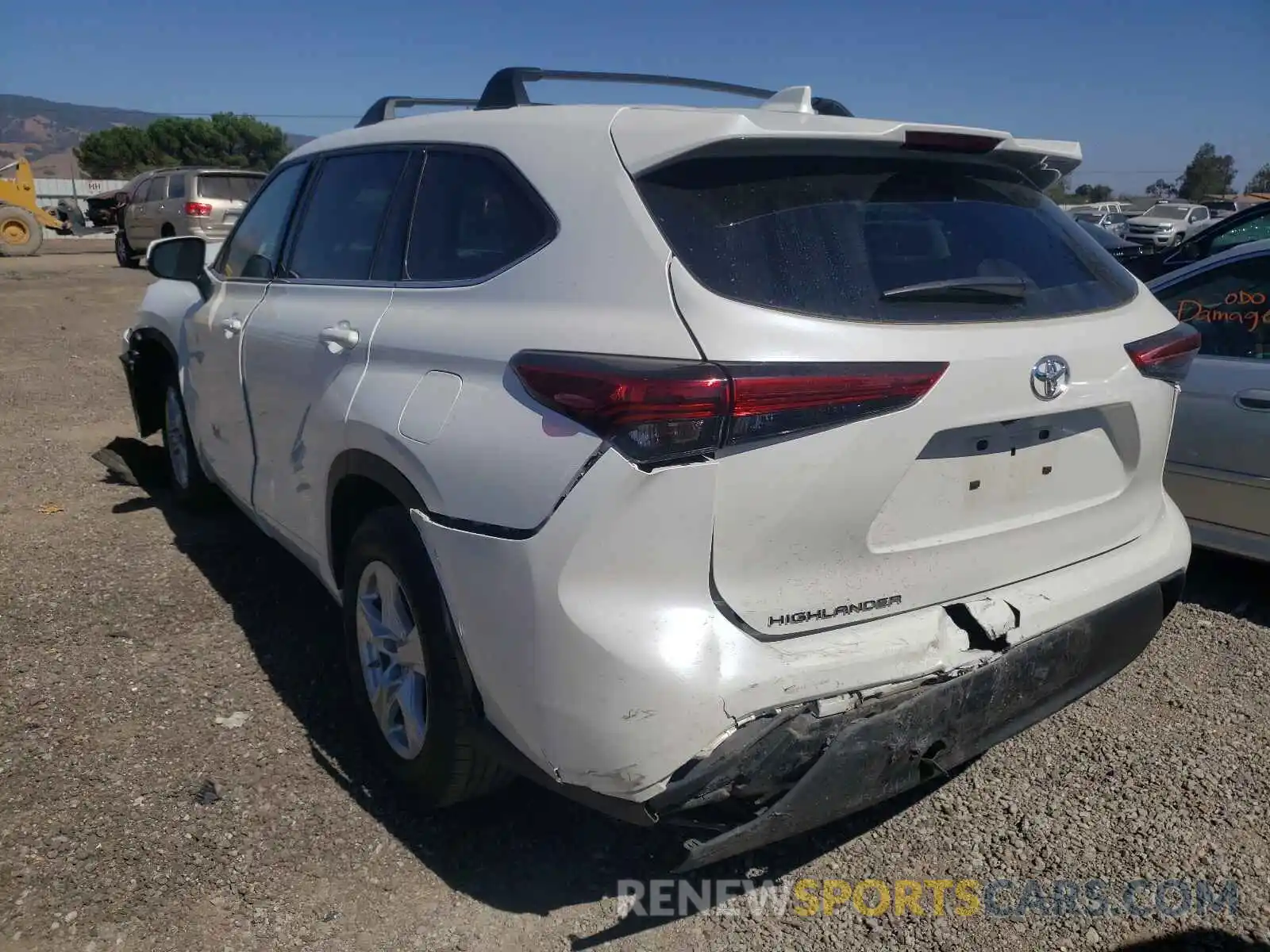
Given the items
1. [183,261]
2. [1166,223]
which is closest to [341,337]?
[183,261]

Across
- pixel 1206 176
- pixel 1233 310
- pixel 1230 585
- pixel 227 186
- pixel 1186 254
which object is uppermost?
pixel 1233 310

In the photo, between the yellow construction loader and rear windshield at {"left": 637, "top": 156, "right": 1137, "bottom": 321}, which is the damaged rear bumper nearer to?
rear windshield at {"left": 637, "top": 156, "right": 1137, "bottom": 321}

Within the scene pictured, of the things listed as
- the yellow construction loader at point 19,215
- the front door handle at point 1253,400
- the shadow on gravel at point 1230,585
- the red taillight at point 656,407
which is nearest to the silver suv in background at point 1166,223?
the shadow on gravel at point 1230,585

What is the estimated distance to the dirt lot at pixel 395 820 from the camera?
2441mm

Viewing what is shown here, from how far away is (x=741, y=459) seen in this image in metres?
1.96

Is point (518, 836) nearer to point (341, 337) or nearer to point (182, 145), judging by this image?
point (341, 337)

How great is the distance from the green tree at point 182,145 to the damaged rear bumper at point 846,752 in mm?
64397

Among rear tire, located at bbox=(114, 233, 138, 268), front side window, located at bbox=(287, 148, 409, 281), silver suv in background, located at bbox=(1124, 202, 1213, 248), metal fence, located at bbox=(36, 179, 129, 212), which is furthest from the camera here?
metal fence, located at bbox=(36, 179, 129, 212)

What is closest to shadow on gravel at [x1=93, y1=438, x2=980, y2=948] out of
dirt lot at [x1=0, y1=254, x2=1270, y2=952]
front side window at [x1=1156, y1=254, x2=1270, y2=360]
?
dirt lot at [x1=0, y1=254, x2=1270, y2=952]

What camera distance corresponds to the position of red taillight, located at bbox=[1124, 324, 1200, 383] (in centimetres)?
251

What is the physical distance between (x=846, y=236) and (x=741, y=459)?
594mm

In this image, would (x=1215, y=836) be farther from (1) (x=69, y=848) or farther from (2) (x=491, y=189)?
(1) (x=69, y=848)

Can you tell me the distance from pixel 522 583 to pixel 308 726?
5.27ft

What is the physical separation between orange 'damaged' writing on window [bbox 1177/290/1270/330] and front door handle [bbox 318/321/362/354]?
3.43 metres
